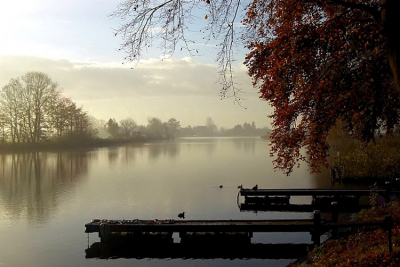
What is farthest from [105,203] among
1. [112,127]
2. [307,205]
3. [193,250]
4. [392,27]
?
[112,127]

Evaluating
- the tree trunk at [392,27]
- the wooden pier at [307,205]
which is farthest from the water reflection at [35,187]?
the tree trunk at [392,27]

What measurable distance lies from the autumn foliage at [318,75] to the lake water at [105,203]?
4987 millimetres

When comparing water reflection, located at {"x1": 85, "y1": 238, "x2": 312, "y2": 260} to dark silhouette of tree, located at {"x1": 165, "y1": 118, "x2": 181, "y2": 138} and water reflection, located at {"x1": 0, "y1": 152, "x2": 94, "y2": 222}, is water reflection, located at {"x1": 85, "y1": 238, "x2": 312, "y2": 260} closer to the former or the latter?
water reflection, located at {"x1": 0, "y1": 152, "x2": 94, "y2": 222}

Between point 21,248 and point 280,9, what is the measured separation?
493 inches

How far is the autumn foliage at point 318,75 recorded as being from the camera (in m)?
8.83

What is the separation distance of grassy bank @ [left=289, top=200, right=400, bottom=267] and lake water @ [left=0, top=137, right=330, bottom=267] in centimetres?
227

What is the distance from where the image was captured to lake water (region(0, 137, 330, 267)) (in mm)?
13336

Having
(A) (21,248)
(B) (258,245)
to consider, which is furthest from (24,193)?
(B) (258,245)

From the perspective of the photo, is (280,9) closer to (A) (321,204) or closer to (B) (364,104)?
(B) (364,104)

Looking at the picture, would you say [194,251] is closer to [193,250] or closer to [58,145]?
[193,250]

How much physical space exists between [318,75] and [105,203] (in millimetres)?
15289

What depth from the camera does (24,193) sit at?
25.4m

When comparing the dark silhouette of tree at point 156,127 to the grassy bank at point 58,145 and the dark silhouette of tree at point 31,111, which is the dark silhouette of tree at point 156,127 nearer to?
the grassy bank at point 58,145

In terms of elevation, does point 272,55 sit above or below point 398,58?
above
